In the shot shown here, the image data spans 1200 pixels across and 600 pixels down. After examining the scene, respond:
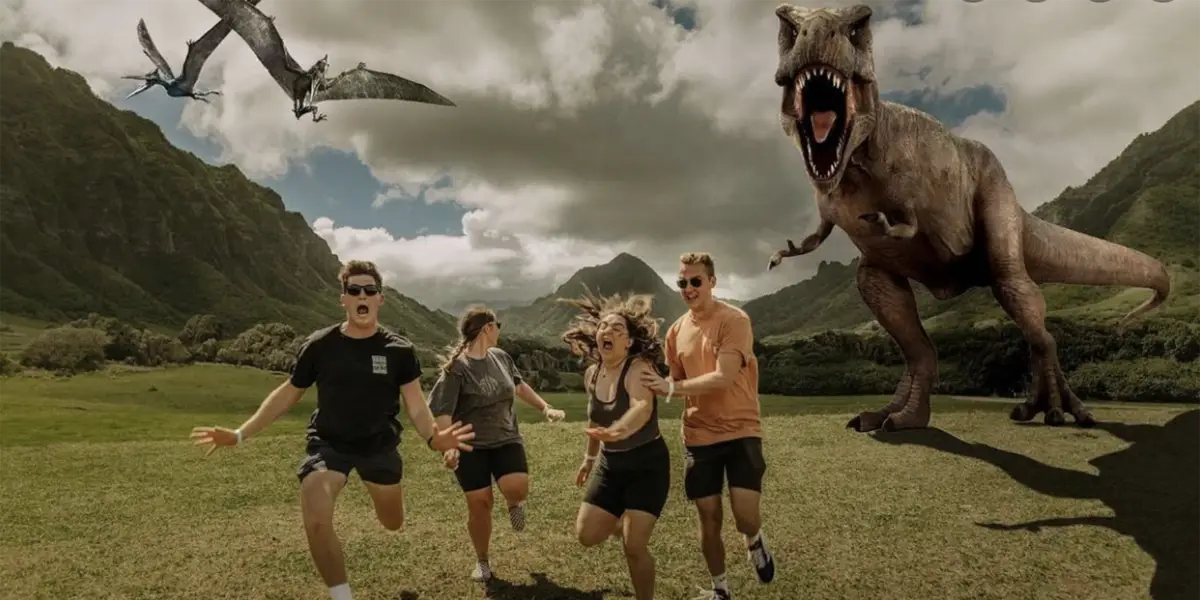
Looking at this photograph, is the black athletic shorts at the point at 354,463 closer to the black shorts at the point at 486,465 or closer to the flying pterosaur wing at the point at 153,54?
the black shorts at the point at 486,465

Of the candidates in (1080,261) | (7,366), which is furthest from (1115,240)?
(7,366)

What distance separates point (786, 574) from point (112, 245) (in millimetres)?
104653

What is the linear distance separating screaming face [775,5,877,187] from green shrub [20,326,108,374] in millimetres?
37968

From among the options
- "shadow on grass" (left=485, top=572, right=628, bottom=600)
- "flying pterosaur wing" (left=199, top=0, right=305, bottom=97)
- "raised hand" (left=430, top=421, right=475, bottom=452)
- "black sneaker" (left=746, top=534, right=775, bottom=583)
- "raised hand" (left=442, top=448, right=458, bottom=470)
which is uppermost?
"flying pterosaur wing" (left=199, top=0, right=305, bottom=97)

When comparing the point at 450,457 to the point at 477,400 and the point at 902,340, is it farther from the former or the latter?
the point at 902,340

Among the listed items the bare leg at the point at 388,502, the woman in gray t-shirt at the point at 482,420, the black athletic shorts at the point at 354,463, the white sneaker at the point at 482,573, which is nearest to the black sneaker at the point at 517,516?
the woman in gray t-shirt at the point at 482,420

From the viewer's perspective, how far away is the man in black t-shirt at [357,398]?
3996mm

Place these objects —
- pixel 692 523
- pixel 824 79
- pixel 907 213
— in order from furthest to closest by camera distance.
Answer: pixel 907 213 → pixel 824 79 → pixel 692 523

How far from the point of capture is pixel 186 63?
42.0 ft

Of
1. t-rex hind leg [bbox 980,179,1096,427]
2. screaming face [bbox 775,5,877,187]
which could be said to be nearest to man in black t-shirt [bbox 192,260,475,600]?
screaming face [bbox 775,5,877,187]

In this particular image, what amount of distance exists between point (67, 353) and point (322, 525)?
3953 centimetres

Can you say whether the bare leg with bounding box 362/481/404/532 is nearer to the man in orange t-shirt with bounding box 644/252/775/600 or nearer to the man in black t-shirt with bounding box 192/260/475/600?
the man in black t-shirt with bounding box 192/260/475/600

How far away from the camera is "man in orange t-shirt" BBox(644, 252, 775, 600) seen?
4.13 metres

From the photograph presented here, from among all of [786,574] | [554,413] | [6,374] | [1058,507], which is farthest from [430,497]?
[6,374]
